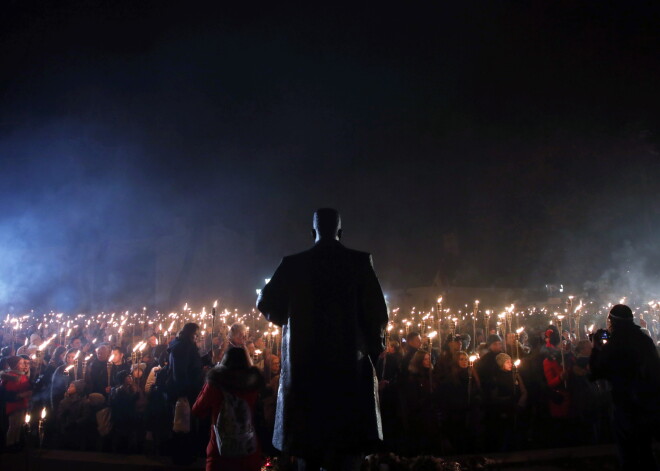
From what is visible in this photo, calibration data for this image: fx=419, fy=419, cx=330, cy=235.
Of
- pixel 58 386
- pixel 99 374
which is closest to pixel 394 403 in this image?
pixel 99 374

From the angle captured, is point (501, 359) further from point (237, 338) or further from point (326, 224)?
point (326, 224)

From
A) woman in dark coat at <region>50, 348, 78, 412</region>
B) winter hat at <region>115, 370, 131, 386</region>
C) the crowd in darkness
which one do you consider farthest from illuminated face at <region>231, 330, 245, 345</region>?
woman in dark coat at <region>50, 348, 78, 412</region>

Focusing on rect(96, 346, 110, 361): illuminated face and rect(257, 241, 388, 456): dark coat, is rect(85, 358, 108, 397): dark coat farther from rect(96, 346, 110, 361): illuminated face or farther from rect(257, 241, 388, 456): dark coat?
rect(257, 241, 388, 456): dark coat

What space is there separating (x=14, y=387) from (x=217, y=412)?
5.08 m

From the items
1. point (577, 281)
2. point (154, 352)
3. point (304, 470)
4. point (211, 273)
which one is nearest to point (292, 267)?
point (304, 470)

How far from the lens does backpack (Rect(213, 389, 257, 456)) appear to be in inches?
171

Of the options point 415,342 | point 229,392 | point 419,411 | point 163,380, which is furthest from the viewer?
point 415,342

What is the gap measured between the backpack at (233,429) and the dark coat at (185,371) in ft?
7.50

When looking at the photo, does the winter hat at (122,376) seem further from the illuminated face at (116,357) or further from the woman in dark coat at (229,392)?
the woman in dark coat at (229,392)

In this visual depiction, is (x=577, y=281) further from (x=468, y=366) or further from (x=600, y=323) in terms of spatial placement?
(x=468, y=366)

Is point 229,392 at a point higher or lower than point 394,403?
higher

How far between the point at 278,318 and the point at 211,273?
3809cm

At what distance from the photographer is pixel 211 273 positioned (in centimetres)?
3950

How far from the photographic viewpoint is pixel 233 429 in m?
4.40
